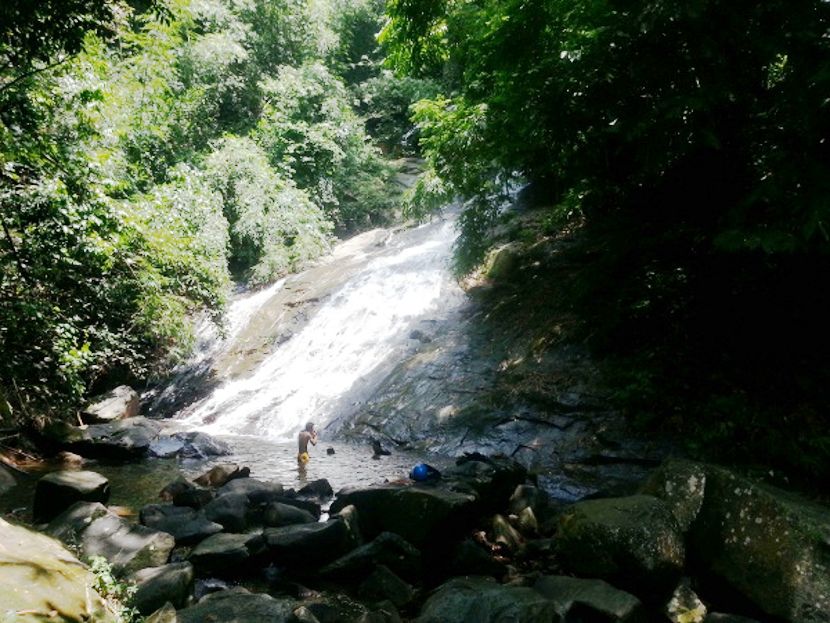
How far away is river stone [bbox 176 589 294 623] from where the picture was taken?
3.46m

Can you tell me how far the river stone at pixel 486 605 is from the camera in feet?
11.6

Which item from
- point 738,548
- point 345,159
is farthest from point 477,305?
point 345,159

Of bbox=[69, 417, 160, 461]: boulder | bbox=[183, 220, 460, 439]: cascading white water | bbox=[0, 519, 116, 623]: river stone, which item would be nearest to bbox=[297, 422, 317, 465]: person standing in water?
bbox=[183, 220, 460, 439]: cascading white water

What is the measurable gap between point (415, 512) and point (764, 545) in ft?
9.18

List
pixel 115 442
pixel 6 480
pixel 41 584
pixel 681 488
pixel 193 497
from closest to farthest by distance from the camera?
1. pixel 41 584
2. pixel 681 488
3. pixel 193 497
4. pixel 6 480
5. pixel 115 442

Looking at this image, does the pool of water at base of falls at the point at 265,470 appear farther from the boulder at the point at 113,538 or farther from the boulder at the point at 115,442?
the boulder at the point at 113,538

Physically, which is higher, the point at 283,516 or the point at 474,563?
the point at 283,516

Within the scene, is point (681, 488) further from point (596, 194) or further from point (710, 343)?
point (596, 194)

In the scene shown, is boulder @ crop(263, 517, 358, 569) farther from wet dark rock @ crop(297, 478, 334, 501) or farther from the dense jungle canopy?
the dense jungle canopy

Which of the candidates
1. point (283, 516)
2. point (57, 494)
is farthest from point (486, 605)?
point (57, 494)

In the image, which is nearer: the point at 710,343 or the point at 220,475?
the point at 710,343

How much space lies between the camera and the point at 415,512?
5188mm

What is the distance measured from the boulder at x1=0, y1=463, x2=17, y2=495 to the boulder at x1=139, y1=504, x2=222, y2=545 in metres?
2.43

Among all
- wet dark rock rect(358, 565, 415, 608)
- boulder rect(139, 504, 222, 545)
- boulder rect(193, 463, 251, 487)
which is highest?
boulder rect(139, 504, 222, 545)
